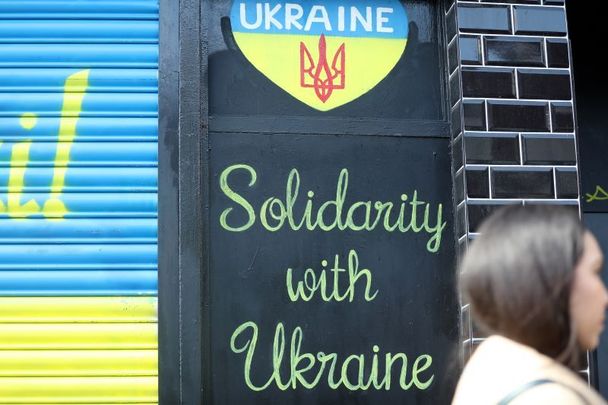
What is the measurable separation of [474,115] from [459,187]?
0.35m

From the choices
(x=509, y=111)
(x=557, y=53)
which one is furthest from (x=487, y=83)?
(x=557, y=53)

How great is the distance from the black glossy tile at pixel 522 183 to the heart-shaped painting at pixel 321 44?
0.78 meters

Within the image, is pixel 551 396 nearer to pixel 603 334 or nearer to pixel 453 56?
pixel 453 56

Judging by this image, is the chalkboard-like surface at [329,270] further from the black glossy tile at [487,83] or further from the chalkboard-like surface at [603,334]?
the chalkboard-like surface at [603,334]

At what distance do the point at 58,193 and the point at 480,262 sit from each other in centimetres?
303

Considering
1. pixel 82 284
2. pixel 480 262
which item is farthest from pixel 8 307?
pixel 480 262

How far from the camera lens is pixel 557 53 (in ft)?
15.9

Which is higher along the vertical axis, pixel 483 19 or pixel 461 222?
pixel 483 19

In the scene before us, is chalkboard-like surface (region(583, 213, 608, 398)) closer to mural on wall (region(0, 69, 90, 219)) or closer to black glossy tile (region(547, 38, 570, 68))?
black glossy tile (region(547, 38, 570, 68))

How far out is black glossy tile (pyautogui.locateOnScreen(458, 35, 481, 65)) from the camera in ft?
15.6

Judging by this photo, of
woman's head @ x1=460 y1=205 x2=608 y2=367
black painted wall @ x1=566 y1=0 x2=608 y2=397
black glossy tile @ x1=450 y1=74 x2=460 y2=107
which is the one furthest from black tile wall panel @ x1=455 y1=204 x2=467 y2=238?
woman's head @ x1=460 y1=205 x2=608 y2=367

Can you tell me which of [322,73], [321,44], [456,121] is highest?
[321,44]

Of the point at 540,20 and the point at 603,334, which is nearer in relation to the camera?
the point at 540,20

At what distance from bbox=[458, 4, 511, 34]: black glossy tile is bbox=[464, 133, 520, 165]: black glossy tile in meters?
0.52
